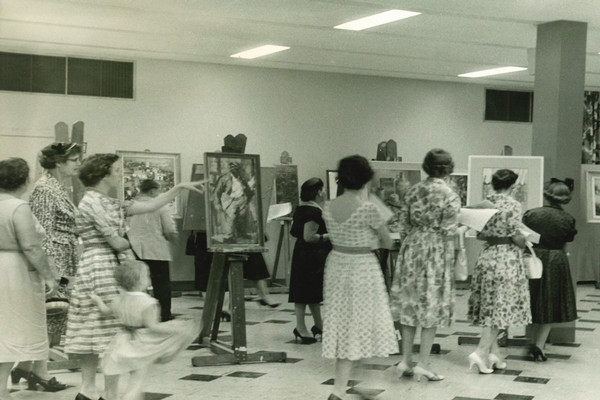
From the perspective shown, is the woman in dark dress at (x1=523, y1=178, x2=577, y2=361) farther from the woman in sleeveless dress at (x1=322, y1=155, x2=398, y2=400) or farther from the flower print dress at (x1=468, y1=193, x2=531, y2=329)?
the woman in sleeveless dress at (x1=322, y1=155, x2=398, y2=400)

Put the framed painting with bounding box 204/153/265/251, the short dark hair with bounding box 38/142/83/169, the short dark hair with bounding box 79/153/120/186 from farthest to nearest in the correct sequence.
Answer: the framed painting with bounding box 204/153/265/251 → the short dark hair with bounding box 38/142/83/169 → the short dark hair with bounding box 79/153/120/186

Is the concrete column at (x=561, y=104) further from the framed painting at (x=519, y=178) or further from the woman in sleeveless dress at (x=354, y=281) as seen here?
the woman in sleeveless dress at (x=354, y=281)

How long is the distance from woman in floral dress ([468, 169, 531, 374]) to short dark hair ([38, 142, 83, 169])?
3221 millimetres

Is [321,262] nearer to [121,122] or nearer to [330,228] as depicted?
[330,228]

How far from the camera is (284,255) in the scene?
13.2 meters

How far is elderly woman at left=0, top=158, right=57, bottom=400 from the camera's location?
5.46 meters

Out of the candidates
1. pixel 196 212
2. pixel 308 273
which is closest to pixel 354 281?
pixel 308 273

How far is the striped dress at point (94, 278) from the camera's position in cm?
537

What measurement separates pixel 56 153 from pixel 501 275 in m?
3.51

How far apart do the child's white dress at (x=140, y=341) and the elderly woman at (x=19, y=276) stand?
2.46ft

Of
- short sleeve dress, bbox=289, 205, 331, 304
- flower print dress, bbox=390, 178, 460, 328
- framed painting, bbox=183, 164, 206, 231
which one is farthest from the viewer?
framed painting, bbox=183, 164, 206, 231

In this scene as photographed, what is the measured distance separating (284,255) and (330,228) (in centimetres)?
732

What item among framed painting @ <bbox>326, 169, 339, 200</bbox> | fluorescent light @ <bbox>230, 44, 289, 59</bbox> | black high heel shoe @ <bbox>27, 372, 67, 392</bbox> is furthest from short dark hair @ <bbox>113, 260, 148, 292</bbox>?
framed painting @ <bbox>326, 169, 339, 200</bbox>

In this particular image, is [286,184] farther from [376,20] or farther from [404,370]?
[404,370]
